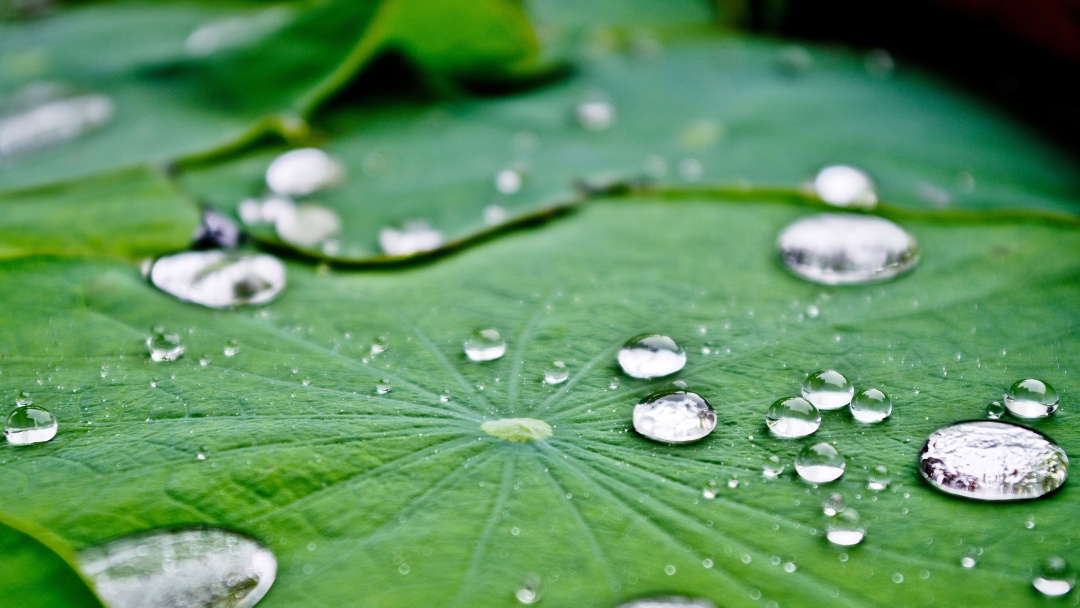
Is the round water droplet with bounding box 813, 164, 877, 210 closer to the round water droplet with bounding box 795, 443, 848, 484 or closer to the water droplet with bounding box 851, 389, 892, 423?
the water droplet with bounding box 851, 389, 892, 423

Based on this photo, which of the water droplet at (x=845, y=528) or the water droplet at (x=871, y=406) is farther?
the water droplet at (x=871, y=406)

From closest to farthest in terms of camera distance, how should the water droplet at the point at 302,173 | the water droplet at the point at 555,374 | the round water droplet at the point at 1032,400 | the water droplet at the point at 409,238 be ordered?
the round water droplet at the point at 1032,400
the water droplet at the point at 555,374
the water droplet at the point at 409,238
the water droplet at the point at 302,173

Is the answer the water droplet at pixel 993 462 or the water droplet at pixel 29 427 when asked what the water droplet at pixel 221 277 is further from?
the water droplet at pixel 993 462

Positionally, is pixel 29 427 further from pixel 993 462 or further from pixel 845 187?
pixel 845 187

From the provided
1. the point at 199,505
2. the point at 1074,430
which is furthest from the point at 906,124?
the point at 199,505

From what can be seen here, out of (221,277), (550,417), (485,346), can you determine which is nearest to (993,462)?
(550,417)

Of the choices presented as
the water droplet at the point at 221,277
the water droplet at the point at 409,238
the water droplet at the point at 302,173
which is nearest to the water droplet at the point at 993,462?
the water droplet at the point at 409,238
